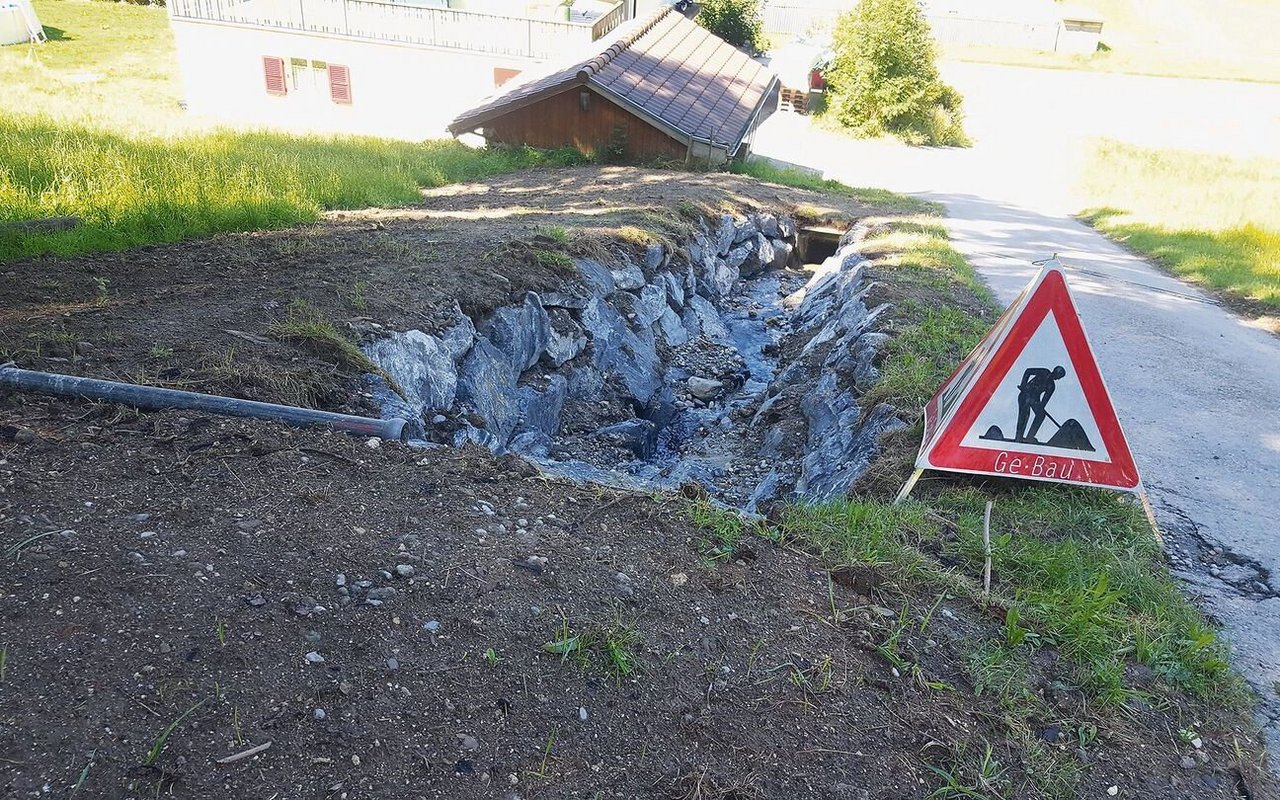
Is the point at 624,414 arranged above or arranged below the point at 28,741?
below

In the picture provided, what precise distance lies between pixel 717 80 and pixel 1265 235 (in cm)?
1461

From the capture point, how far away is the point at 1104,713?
3613mm

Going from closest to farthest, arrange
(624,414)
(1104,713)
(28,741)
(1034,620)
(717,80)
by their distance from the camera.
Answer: (28,741) → (1104,713) → (1034,620) → (624,414) → (717,80)

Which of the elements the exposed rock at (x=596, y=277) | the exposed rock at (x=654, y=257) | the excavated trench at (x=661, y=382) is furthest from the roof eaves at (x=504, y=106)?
the exposed rock at (x=596, y=277)

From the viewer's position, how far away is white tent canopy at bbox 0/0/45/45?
29.8 metres

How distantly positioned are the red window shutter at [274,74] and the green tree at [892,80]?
68.7 feet

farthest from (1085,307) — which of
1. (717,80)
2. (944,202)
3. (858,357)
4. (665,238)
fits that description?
(717,80)

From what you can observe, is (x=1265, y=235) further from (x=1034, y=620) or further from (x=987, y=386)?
(x=1034, y=620)

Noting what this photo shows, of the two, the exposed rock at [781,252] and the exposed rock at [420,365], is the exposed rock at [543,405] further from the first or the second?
the exposed rock at [781,252]

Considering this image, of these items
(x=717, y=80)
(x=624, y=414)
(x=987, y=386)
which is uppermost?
(x=717, y=80)

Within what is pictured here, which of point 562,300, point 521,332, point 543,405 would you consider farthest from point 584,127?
point 543,405

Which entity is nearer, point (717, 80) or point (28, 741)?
point (28, 741)

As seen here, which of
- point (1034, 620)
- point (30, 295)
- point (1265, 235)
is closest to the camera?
A: point (1034, 620)

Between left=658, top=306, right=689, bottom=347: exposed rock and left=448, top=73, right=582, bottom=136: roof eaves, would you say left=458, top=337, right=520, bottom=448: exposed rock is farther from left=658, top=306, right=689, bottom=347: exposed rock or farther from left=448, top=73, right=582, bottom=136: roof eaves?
left=448, top=73, right=582, bottom=136: roof eaves
